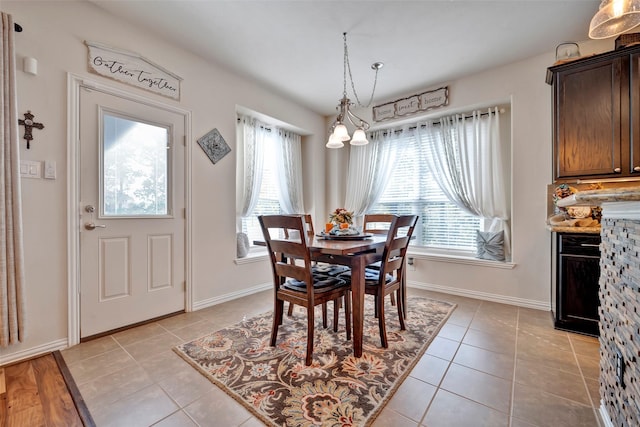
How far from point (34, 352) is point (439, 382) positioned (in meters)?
2.69

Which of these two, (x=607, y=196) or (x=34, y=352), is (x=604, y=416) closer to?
(x=607, y=196)

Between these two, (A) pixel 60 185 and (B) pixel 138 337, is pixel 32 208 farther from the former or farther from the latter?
(B) pixel 138 337

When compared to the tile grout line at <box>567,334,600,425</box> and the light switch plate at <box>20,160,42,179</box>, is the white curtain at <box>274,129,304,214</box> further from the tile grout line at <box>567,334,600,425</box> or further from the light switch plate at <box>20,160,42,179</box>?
the tile grout line at <box>567,334,600,425</box>

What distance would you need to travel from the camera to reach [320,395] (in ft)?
4.91

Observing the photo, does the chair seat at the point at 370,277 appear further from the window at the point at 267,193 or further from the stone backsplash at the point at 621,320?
the window at the point at 267,193

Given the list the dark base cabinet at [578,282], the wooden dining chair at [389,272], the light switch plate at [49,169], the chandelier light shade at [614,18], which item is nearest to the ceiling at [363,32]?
the chandelier light shade at [614,18]

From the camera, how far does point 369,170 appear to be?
4.21m

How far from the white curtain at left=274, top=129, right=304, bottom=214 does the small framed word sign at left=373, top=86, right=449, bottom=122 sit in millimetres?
1321

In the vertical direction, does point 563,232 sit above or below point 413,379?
above

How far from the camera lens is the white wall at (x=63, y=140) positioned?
74.8 inches

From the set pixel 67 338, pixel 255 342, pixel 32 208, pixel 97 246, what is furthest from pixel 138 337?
pixel 32 208

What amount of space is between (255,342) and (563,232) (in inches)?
106

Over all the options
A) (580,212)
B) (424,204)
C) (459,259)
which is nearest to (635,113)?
(580,212)

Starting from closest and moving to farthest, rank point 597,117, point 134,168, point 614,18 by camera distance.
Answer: point 614,18, point 597,117, point 134,168
